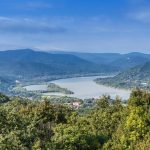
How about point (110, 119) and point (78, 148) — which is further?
point (110, 119)

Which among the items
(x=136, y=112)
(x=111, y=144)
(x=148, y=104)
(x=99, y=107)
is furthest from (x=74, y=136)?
(x=99, y=107)

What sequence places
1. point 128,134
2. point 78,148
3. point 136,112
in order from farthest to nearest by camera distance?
point 136,112 < point 128,134 < point 78,148

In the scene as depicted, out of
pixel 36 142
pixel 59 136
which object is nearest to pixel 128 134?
pixel 59 136

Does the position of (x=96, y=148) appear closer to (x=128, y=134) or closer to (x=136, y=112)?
(x=128, y=134)

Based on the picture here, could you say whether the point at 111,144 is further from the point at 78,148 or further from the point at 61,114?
the point at 61,114

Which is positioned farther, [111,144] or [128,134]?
[128,134]

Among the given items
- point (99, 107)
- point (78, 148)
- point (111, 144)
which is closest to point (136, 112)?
point (111, 144)

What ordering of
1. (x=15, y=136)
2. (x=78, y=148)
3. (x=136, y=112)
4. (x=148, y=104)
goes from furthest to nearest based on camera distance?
(x=148, y=104) → (x=136, y=112) → (x=78, y=148) → (x=15, y=136)

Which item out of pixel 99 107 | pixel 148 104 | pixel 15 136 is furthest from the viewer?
pixel 99 107

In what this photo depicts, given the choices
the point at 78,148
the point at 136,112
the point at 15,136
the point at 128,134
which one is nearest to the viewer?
the point at 15,136
